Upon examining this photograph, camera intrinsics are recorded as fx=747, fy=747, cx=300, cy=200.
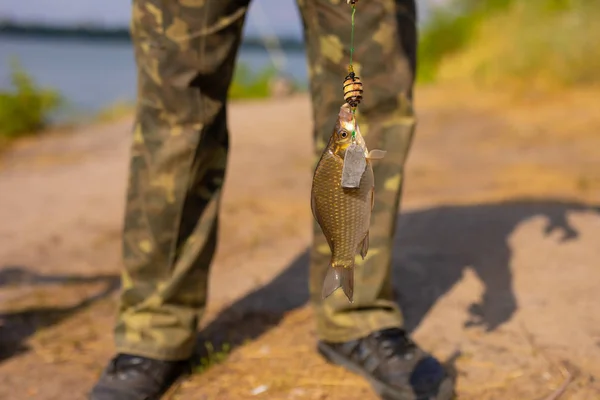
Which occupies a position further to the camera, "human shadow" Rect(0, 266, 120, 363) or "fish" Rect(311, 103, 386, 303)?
"human shadow" Rect(0, 266, 120, 363)

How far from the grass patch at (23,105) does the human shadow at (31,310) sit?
A: 15.9ft

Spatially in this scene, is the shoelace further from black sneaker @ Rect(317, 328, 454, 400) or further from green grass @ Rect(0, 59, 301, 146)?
green grass @ Rect(0, 59, 301, 146)

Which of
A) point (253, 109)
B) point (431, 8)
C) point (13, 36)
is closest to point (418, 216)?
point (253, 109)

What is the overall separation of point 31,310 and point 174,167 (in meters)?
1.17

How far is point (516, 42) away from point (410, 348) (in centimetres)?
766

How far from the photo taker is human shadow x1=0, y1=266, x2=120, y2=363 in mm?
2463

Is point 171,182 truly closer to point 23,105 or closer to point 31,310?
point 31,310

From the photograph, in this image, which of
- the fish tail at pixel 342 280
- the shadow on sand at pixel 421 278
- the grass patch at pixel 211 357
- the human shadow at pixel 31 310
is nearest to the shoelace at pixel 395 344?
the shadow on sand at pixel 421 278

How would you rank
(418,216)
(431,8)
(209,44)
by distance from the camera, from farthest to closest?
1. (431,8)
2. (418,216)
3. (209,44)

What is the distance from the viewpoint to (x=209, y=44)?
1.88m

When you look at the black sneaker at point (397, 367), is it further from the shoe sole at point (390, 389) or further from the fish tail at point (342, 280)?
the fish tail at point (342, 280)

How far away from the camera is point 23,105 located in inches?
326

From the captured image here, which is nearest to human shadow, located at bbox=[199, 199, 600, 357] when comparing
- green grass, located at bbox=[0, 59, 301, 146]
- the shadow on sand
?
the shadow on sand

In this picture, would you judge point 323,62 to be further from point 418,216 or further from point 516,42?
point 516,42
